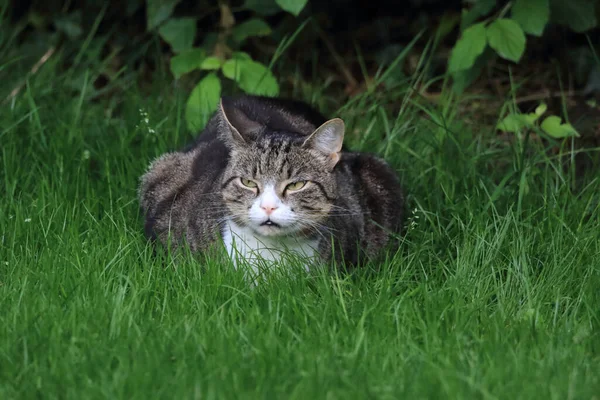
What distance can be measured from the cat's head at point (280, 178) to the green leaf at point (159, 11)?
152 cm

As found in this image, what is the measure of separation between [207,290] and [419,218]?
1.28 meters

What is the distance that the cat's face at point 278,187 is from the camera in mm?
3752

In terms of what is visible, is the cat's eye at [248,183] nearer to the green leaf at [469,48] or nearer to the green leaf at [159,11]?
the green leaf at [469,48]

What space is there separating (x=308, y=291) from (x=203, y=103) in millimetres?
1706

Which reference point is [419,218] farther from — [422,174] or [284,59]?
[284,59]

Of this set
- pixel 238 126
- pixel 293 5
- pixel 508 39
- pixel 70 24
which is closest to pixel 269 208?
pixel 238 126

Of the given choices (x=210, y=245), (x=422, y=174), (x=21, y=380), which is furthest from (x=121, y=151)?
(x=21, y=380)

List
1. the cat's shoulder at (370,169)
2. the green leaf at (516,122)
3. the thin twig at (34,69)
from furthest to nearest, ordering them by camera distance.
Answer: the thin twig at (34,69), the green leaf at (516,122), the cat's shoulder at (370,169)

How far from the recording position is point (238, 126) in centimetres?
404

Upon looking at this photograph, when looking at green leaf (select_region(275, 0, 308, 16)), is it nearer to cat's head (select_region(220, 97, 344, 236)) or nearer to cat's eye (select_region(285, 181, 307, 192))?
cat's head (select_region(220, 97, 344, 236))

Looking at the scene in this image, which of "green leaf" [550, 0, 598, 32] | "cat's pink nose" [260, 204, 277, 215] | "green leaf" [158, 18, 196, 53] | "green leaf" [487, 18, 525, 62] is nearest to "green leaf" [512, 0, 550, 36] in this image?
"green leaf" [487, 18, 525, 62]

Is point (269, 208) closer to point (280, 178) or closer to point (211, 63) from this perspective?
point (280, 178)

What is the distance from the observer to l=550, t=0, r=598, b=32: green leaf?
16.8 feet

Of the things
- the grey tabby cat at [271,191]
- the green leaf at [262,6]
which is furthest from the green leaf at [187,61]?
the grey tabby cat at [271,191]
